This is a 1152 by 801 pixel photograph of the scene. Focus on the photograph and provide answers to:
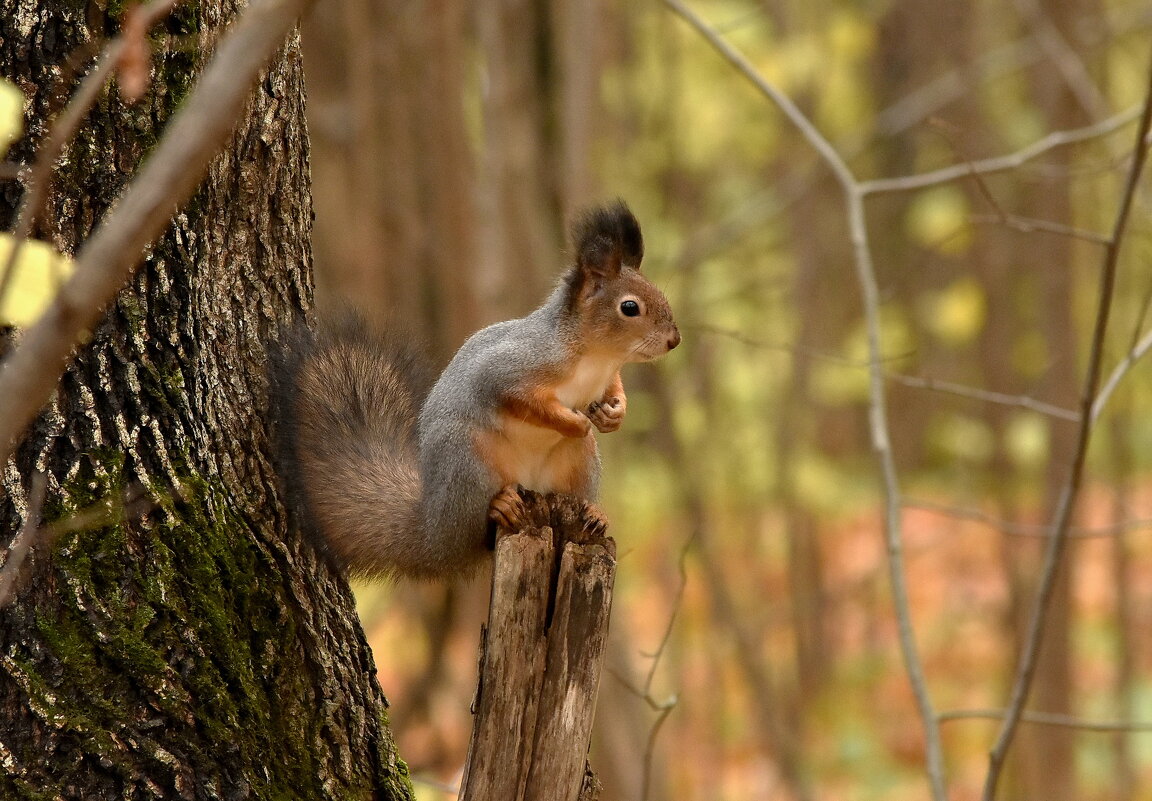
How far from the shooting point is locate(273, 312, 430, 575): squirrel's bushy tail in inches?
82.9

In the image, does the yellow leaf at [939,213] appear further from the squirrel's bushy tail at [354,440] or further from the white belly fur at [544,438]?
the squirrel's bushy tail at [354,440]

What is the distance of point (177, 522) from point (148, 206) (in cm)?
126

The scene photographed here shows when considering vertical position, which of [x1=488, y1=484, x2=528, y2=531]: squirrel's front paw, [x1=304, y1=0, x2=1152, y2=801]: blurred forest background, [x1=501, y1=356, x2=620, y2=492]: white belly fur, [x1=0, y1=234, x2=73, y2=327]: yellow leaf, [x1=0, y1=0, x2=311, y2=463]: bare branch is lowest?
[x1=0, y1=0, x2=311, y2=463]: bare branch

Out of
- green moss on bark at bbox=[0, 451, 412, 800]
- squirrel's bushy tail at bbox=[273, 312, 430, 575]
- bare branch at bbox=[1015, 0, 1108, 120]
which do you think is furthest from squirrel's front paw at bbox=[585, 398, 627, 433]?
bare branch at bbox=[1015, 0, 1108, 120]

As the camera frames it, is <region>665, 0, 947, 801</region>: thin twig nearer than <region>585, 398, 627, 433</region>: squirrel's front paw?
No

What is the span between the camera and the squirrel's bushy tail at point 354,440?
211cm

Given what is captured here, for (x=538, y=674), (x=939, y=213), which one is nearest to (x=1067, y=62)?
(x=939, y=213)

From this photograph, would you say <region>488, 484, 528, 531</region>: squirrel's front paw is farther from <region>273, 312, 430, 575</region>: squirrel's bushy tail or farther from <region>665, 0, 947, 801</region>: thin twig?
<region>665, 0, 947, 801</region>: thin twig

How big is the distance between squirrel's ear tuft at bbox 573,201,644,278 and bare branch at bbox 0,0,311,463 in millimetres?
1716

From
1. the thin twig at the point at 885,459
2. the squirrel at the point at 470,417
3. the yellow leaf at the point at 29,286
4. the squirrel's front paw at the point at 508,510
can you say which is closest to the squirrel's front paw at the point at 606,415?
the squirrel at the point at 470,417

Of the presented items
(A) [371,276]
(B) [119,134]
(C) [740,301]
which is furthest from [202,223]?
(C) [740,301]

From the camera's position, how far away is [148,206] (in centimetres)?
62

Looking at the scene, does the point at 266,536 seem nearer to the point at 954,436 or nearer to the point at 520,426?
the point at 520,426

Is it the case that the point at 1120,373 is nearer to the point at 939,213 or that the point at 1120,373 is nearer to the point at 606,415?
the point at 606,415
